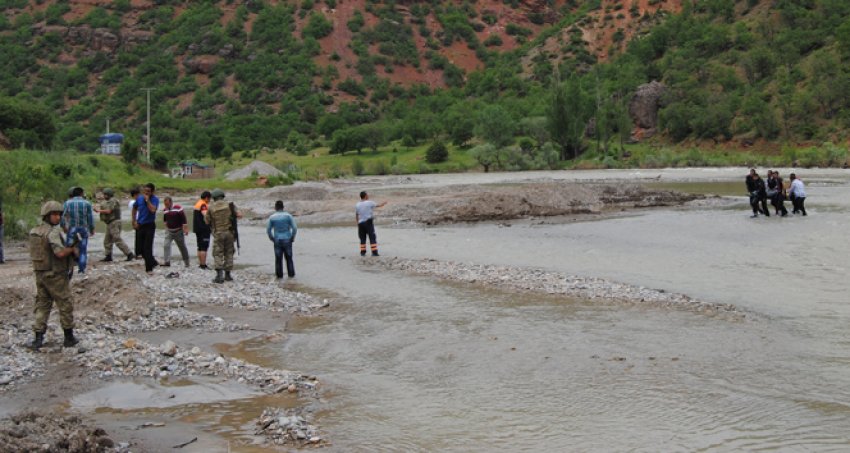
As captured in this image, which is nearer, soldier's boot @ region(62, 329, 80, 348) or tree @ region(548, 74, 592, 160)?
soldier's boot @ region(62, 329, 80, 348)

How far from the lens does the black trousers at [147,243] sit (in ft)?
63.6

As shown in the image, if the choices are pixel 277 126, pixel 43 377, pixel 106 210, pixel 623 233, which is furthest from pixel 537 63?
pixel 43 377

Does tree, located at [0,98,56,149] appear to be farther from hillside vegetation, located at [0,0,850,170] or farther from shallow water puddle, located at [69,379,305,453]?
shallow water puddle, located at [69,379,305,453]

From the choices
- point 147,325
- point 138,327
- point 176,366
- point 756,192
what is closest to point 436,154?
point 756,192

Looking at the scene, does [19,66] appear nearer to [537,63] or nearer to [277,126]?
[277,126]

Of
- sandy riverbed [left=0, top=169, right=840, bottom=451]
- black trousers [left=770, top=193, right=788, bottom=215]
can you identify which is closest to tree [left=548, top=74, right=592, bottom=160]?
black trousers [left=770, top=193, right=788, bottom=215]

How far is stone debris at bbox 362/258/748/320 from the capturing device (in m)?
15.1

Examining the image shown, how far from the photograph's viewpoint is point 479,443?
27.0ft

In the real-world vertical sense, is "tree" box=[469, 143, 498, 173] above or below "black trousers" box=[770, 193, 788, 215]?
above

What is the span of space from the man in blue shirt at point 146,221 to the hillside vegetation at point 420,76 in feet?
169

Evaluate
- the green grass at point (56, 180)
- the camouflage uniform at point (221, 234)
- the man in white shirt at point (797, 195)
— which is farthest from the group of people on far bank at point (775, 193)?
the green grass at point (56, 180)

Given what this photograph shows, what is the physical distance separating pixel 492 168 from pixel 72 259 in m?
78.4

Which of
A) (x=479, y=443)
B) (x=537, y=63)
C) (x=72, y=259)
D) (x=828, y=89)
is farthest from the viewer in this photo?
(x=537, y=63)

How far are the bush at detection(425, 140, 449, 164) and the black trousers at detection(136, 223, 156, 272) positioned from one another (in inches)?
2940
